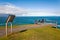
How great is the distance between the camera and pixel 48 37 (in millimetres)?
7266

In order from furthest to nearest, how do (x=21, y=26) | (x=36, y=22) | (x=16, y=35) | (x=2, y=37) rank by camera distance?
(x=36, y=22) < (x=21, y=26) < (x=16, y=35) < (x=2, y=37)

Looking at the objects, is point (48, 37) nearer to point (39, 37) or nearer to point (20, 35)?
point (39, 37)

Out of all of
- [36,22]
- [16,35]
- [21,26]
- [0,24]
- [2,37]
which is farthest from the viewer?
[36,22]

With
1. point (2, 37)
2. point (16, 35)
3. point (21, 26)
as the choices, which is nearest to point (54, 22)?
point (21, 26)

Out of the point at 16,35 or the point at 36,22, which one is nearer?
the point at 16,35

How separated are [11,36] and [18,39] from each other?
1.47 ft

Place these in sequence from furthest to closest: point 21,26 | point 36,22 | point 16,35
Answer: point 36,22 → point 21,26 → point 16,35

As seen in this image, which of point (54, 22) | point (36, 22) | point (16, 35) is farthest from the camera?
point (36, 22)

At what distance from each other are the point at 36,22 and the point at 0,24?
3223mm

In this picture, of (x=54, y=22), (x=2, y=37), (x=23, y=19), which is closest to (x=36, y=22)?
(x=54, y=22)

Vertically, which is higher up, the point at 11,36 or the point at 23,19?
the point at 23,19

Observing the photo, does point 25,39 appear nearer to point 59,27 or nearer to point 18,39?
point 18,39

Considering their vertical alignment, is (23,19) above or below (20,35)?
above

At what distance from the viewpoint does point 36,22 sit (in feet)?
36.2
